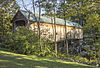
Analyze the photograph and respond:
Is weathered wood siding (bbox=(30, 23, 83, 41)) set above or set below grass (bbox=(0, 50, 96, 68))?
above

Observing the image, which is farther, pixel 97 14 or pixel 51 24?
pixel 51 24

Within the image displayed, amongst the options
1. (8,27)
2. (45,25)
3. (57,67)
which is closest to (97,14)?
(57,67)

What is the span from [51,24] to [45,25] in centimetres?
161

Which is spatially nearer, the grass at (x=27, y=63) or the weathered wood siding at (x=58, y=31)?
the grass at (x=27, y=63)

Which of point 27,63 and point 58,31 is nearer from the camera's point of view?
point 27,63

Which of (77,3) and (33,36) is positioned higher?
(77,3)

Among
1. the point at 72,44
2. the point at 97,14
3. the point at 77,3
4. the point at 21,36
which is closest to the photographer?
the point at 77,3

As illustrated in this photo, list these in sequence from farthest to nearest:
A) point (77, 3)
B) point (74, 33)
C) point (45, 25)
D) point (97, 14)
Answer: point (74, 33), point (45, 25), point (97, 14), point (77, 3)

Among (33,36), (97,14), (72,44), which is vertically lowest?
→ (72,44)

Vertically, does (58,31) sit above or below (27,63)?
above

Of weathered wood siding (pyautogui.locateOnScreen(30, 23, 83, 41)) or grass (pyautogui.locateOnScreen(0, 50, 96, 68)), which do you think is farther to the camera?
weathered wood siding (pyautogui.locateOnScreen(30, 23, 83, 41))

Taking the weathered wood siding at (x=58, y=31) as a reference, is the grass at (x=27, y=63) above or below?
below

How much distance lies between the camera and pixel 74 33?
39719mm

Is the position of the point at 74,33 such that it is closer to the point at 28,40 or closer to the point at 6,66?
the point at 28,40
